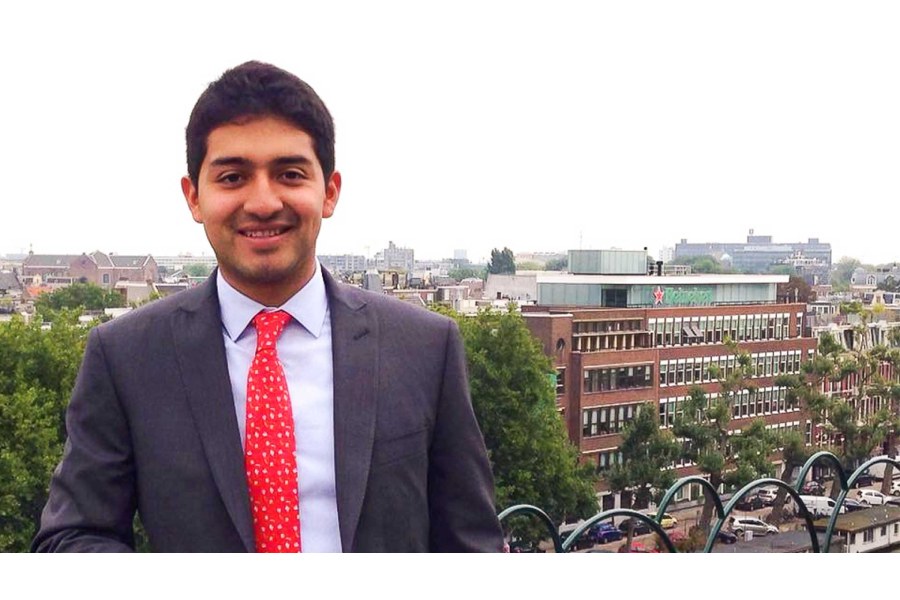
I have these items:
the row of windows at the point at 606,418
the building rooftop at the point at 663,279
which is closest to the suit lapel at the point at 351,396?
the row of windows at the point at 606,418

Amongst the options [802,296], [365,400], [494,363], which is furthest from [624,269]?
[365,400]

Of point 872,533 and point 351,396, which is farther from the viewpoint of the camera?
point 872,533

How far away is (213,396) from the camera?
105 centimetres

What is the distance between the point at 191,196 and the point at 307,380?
0.20 meters

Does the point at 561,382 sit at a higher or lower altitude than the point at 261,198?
lower

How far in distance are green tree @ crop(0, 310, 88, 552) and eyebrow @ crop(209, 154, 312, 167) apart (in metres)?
9.20

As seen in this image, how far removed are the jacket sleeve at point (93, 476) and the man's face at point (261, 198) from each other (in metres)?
0.14

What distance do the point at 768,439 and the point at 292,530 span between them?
1651 cm

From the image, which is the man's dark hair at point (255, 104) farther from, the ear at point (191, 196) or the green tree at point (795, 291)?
the green tree at point (795, 291)

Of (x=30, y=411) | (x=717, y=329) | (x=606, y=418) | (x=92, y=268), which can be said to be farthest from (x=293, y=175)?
(x=92, y=268)

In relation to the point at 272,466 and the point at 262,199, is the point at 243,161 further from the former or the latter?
the point at 272,466

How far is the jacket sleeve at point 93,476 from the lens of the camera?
101 centimetres

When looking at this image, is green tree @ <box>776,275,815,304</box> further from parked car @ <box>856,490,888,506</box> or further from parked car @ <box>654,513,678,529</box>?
parked car @ <box>856,490,888,506</box>
